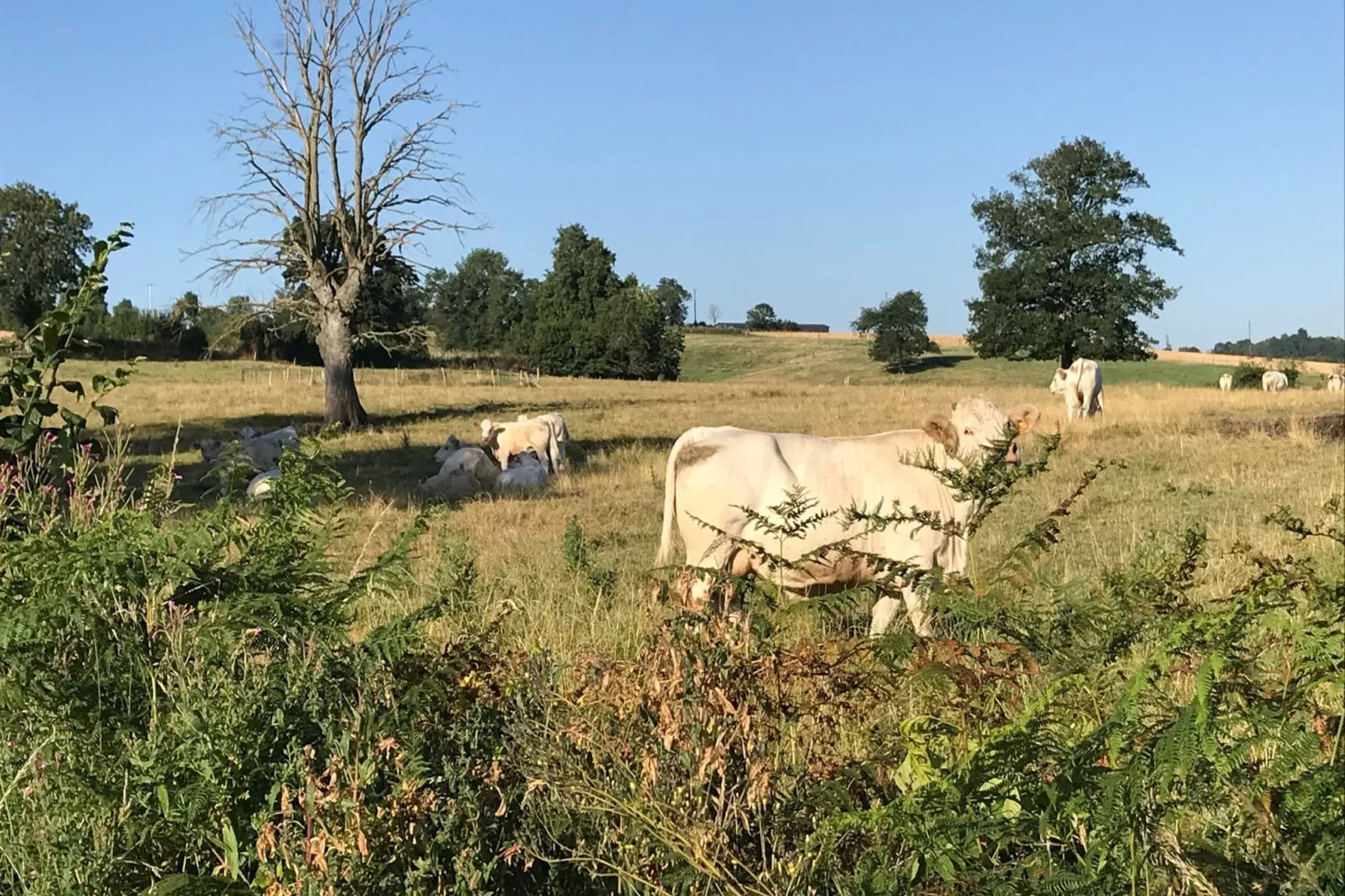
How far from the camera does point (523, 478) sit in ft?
56.1

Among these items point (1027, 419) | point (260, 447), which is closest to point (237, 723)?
point (1027, 419)

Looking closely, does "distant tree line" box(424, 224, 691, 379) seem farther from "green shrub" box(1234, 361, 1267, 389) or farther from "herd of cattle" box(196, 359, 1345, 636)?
"herd of cattle" box(196, 359, 1345, 636)

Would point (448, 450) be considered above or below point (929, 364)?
below

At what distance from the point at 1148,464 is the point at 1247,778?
Result: 14.9m

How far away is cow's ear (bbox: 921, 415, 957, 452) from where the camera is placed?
708cm

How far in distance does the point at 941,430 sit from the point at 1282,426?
55.1 feet

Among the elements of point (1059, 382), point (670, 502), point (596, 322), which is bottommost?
point (670, 502)

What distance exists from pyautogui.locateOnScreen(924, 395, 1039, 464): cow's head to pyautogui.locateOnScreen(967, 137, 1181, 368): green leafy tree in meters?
59.5

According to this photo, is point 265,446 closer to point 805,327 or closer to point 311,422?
point 311,422

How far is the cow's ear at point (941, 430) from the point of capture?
23.2ft

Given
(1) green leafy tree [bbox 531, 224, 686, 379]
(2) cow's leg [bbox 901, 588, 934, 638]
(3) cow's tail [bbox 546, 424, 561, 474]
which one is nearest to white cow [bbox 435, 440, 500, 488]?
(3) cow's tail [bbox 546, 424, 561, 474]

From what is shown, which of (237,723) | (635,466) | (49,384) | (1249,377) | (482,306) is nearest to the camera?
(237,723)

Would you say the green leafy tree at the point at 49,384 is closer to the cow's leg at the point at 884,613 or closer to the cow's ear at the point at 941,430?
the cow's leg at the point at 884,613

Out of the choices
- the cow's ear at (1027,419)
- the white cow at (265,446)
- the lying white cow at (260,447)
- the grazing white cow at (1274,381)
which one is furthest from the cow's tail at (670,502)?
the grazing white cow at (1274,381)
